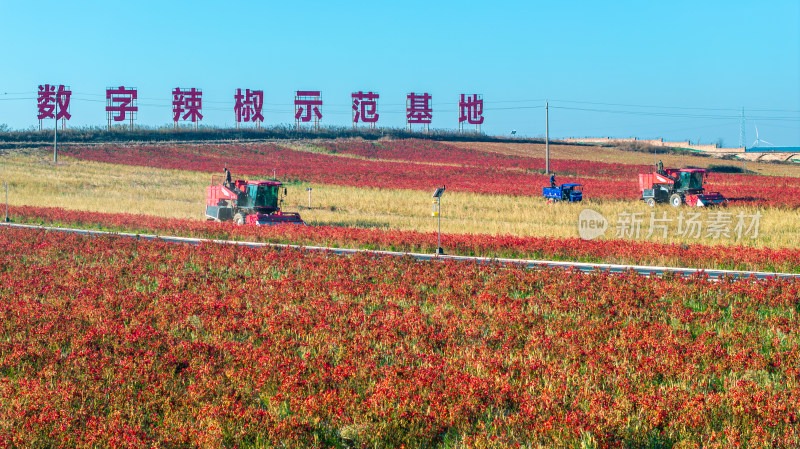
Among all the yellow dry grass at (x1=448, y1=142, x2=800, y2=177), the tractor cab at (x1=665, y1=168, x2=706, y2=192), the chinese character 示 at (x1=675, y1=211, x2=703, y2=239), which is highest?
the yellow dry grass at (x1=448, y1=142, x2=800, y2=177)

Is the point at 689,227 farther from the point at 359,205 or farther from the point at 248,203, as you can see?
the point at 359,205

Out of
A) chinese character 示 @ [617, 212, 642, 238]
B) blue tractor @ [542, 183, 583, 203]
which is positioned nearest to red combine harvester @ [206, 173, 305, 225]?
chinese character 示 @ [617, 212, 642, 238]

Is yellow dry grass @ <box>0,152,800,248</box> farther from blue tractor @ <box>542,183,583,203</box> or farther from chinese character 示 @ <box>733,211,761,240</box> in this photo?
blue tractor @ <box>542,183,583,203</box>

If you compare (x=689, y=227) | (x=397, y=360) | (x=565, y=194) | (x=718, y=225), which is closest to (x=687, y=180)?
(x=565, y=194)

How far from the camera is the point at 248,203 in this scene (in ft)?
106

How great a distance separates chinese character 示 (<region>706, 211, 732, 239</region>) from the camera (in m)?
27.4

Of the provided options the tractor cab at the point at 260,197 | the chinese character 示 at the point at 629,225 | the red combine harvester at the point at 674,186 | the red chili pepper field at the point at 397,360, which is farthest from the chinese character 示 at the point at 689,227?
the tractor cab at the point at 260,197

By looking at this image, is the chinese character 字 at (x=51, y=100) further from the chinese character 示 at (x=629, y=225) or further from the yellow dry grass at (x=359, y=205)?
the chinese character 示 at (x=629, y=225)

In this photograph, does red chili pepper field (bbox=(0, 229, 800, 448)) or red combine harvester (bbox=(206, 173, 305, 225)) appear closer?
red chili pepper field (bbox=(0, 229, 800, 448))

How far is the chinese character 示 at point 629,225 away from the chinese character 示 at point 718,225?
2.67 metres

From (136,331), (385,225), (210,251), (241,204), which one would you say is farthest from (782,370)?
(241,204)

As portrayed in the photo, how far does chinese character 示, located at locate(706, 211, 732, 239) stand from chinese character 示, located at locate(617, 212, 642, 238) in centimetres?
267

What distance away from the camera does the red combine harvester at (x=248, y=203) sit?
30.8 metres

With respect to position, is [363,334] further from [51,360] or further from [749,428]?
[749,428]
